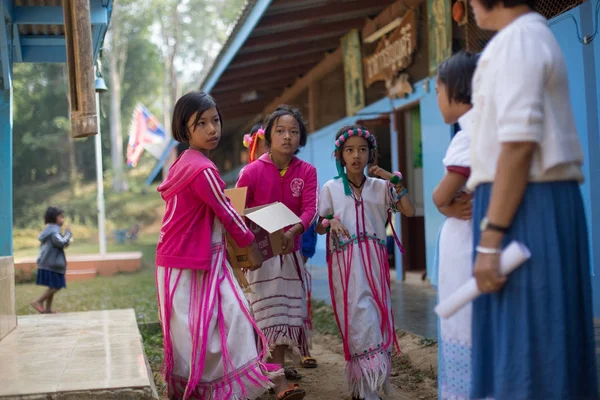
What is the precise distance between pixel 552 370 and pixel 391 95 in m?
7.78

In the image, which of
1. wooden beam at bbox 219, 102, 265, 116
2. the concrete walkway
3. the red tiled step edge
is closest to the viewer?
the concrete walkway

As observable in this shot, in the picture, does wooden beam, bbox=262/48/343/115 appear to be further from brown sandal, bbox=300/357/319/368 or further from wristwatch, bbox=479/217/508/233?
wristwatch, bbox=479/217/508/233

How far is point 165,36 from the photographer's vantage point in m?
41.0

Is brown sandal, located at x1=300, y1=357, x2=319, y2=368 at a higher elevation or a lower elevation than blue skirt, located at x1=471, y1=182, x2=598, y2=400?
lower

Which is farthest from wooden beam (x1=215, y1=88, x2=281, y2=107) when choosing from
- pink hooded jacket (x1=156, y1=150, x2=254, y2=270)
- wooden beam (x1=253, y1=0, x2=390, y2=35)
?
pink hooded jacket (x1=156, y1=150, x2=254, y2=270)

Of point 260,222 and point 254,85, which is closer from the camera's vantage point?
point 260,222

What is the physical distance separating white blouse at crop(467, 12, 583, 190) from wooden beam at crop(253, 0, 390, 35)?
7.76 m

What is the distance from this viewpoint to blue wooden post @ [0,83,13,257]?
5801 mm

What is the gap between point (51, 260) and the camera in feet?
29.3

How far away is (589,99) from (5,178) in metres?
4.73

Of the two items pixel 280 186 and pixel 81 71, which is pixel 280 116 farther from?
pixel 81 71

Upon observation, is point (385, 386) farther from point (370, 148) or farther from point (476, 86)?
point (476, 86)

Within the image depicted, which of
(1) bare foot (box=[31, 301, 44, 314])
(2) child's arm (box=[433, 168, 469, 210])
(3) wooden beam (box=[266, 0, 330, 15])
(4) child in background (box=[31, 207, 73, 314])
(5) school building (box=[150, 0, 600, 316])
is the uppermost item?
(3) wooden beam (box=[266, 0, 330, 15])

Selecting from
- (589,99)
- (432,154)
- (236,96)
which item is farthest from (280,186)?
(236,96)
